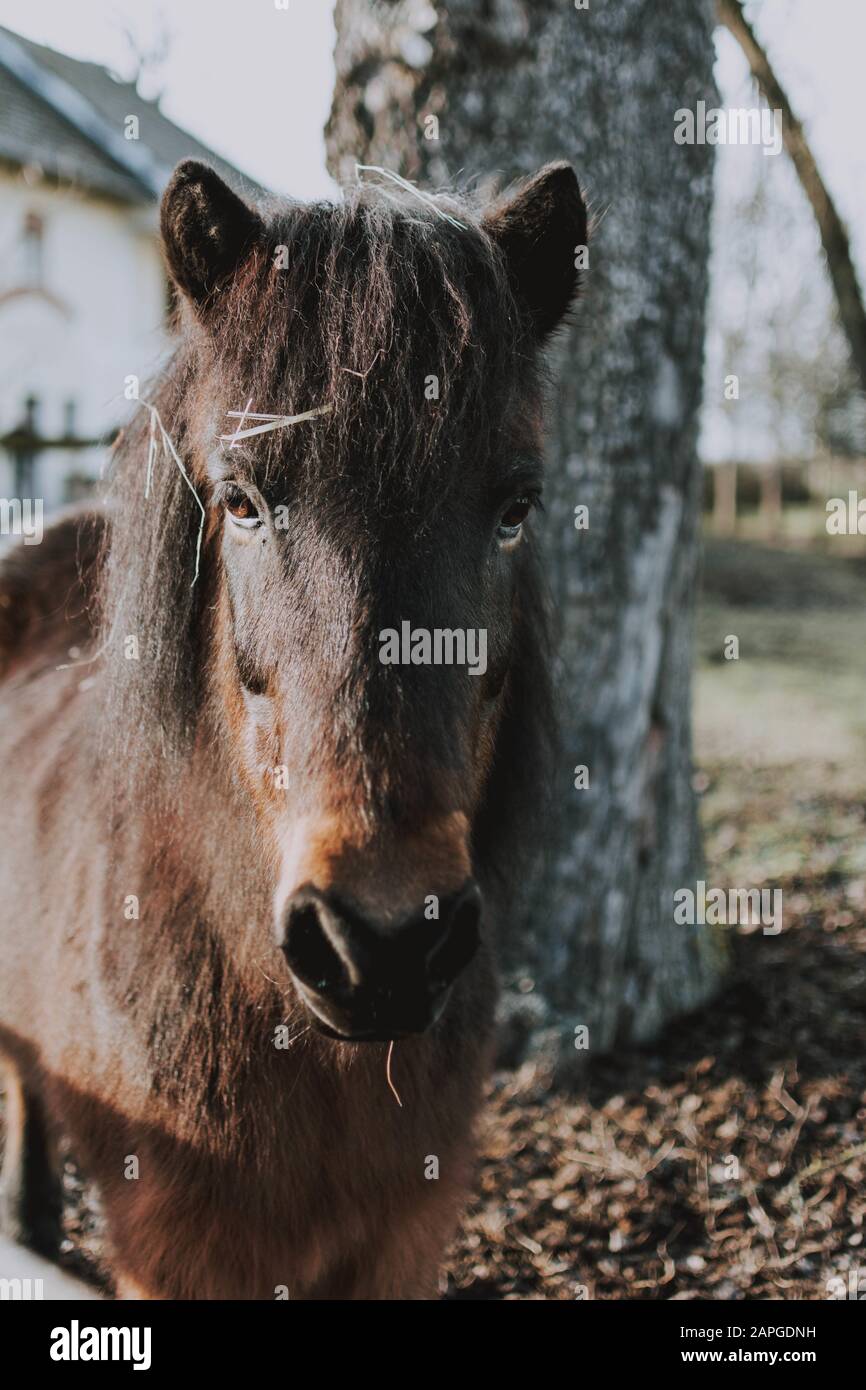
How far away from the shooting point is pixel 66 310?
15422 millimetres

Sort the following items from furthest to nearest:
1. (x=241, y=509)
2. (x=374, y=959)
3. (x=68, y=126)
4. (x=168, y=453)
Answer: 1. (x=68, y=126)
2. (x=168, y=453)
3. (x=241, y=509)
4. (x=374, y=959)

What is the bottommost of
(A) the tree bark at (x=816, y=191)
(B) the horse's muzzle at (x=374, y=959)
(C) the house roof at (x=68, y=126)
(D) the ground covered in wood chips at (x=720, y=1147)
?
(D) the ground covered in wood chips at (x=720, y=1147)

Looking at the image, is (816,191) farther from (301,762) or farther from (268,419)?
(301,762)

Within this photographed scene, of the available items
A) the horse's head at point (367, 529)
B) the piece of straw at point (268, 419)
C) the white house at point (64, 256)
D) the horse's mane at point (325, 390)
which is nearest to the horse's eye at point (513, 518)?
the horse's head at point (367, 529)

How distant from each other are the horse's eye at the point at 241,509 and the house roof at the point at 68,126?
12.3 m

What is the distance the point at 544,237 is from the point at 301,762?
1324 millimetres

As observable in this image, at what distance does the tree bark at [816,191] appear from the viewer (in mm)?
6344

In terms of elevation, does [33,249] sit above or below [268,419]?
above

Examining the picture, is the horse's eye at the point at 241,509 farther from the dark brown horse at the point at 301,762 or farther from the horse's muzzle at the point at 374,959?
the horse's muzzle at the point at 374,959

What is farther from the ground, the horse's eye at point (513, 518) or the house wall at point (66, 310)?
the house wall at point (66, 310)

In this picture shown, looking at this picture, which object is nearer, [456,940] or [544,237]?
[456,940]

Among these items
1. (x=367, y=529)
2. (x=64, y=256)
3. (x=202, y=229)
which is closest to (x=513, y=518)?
(x=367, y=529)

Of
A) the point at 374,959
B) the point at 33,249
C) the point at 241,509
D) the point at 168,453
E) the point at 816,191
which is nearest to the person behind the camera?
the point at 374,959
